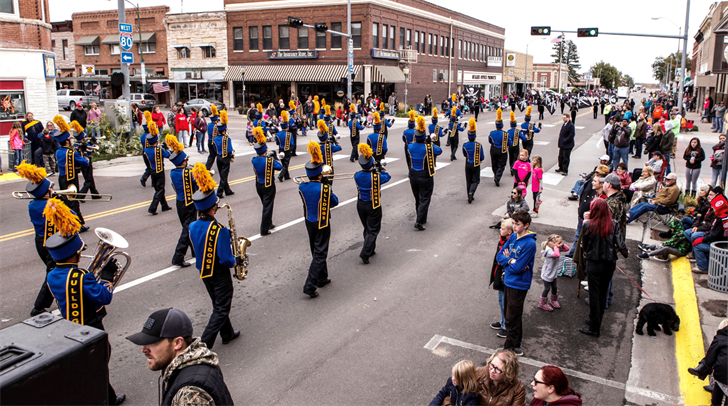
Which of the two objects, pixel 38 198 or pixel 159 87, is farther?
pixel 159 87

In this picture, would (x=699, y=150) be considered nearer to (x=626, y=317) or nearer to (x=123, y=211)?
(x=626, y=317)

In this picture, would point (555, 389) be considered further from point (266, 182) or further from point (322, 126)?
point (322, 126)

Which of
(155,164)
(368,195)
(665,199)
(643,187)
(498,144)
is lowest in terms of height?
(665,199)

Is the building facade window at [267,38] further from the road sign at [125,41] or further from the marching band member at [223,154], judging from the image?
the marching band member at [223,154]

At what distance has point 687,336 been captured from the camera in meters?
6.44

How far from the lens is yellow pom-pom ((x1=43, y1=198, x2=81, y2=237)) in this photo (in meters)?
4.75

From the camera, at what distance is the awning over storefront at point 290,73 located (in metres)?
42.9

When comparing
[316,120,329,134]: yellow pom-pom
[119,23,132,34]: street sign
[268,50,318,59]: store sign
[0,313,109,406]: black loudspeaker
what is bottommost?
[0,313,109,406]: black loudspeaker

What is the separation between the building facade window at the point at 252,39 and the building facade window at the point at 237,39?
879 mm

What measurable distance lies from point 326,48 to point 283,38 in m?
4.12

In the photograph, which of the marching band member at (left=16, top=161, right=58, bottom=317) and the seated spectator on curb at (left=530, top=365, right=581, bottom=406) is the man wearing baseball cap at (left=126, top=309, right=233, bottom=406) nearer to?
the seated spectator on curb at (left=530, top=365, right=581, bottom=406)

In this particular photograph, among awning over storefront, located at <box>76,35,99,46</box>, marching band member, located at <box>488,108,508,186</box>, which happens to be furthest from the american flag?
marching band member, located at <box>488,108,508,186</box>

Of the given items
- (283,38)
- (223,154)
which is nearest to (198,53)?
(283,38)

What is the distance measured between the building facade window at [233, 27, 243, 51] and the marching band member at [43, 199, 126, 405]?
45.0 m
